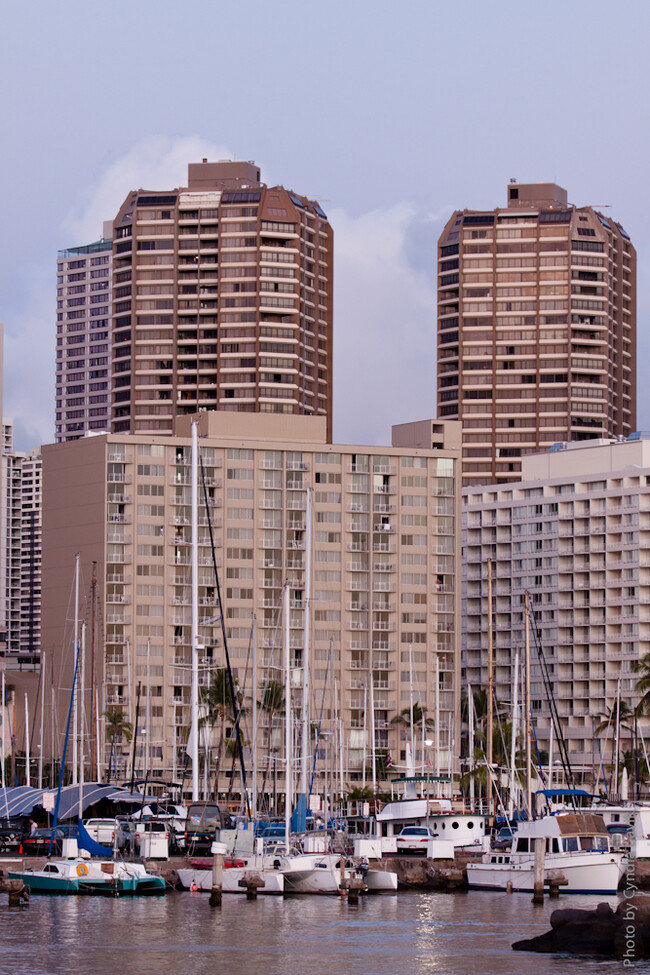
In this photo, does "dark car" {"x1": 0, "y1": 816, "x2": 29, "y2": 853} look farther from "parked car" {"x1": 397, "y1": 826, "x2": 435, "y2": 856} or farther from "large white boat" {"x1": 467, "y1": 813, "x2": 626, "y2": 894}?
"large white boat" {"x1": 467, "y1": 813, "x2": 626, "y2": 894}

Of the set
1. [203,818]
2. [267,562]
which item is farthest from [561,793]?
[267,562]

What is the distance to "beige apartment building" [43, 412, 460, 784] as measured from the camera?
187 m

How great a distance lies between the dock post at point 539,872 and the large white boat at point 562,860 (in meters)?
1.01

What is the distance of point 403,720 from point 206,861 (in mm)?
94488

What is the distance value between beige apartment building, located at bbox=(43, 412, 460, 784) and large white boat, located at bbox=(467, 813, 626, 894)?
281ft

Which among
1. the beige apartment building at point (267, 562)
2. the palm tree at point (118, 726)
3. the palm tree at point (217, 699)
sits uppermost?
the beige apartment building at point (267, 562)

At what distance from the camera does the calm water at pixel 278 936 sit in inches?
2579

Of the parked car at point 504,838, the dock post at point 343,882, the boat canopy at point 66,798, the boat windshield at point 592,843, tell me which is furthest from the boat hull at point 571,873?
the boat canopy at point 66,798

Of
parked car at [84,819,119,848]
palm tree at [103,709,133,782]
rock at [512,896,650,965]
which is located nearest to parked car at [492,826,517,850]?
parked car at [84,819,119,848]

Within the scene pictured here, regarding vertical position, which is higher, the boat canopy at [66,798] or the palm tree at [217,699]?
the palm tree at [217,699]

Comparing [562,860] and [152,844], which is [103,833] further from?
[562,860]

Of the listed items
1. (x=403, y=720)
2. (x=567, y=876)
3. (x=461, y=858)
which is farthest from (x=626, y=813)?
(x=403, y=720)

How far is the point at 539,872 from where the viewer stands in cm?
8994

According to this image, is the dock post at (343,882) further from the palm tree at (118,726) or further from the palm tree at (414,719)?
the palm tree at (414,719)
